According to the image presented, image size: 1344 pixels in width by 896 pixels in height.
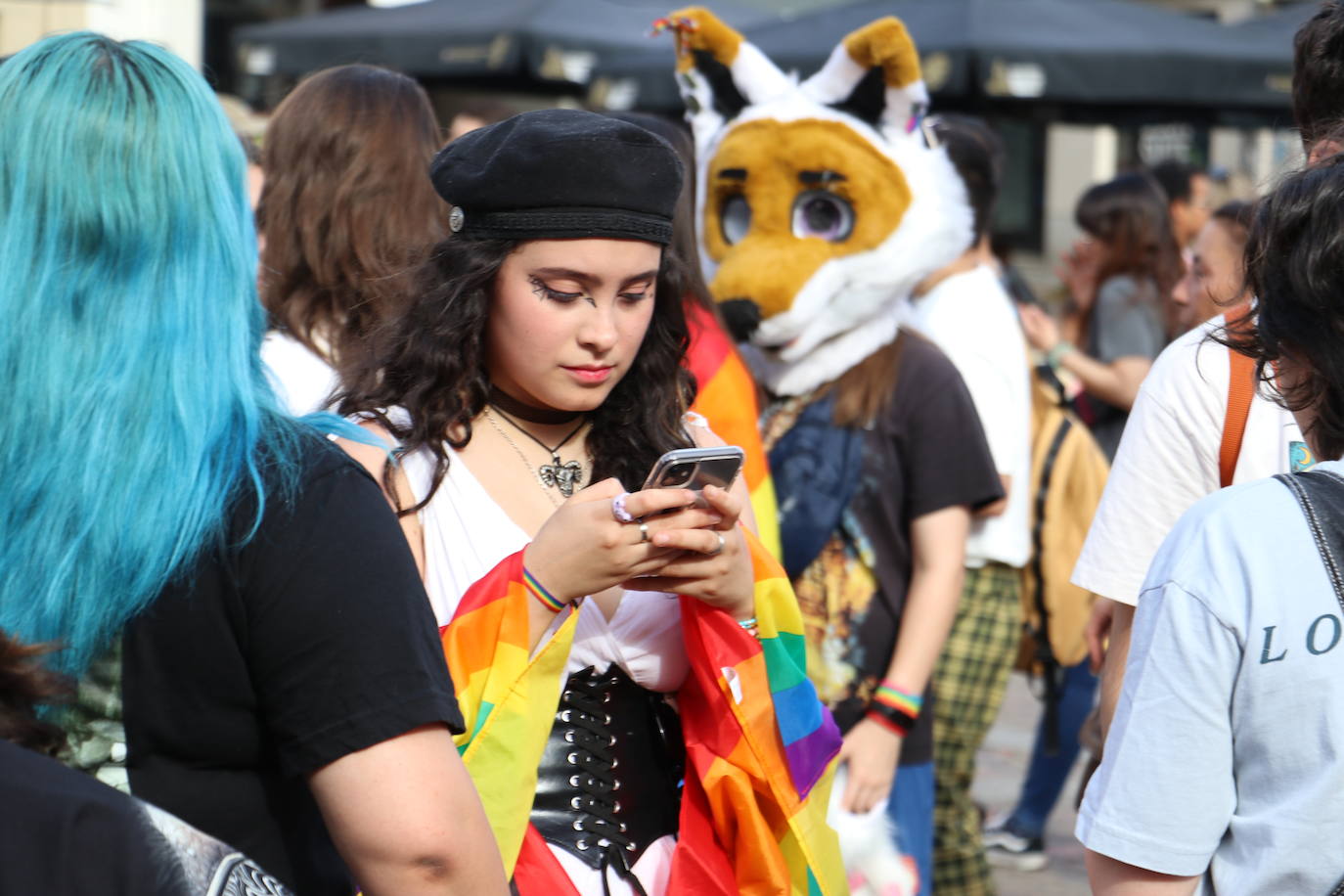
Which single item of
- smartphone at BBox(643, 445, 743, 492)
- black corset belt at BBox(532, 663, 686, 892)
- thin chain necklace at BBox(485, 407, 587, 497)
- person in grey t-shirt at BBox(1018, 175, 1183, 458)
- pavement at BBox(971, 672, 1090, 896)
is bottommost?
pavement at BBox(971, 672, 1090, 896)

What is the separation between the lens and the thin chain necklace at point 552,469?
224 cm

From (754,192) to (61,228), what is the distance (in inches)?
86.1

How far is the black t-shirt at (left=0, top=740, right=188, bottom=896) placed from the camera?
0.95 m

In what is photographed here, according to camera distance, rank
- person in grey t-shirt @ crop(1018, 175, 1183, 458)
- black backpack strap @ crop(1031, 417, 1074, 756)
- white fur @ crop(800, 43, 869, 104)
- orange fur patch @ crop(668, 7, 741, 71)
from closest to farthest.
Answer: white fur @ crop(800, 43, 869, 104), orange fur patch @ crop(668, 7, 741, 71), black backpack strap @ crop(1031, 417, 1074, 756), person in grey t-shirt @ crop(1018, 175, 1183, 458)

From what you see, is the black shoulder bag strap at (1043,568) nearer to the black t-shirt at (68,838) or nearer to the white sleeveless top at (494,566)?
the white sleeveless top at (494,566)

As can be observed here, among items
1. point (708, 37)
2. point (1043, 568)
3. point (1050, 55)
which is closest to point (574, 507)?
point (708, 37)

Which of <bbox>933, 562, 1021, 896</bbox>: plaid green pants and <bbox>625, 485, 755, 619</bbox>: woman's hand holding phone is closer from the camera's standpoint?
<bbox>625, 485, 755, 619</bbox>: woman's hand holding phone

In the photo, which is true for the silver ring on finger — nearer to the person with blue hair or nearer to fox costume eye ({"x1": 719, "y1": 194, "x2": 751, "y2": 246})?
the person with blue hair

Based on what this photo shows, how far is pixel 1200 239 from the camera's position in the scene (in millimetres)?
3922

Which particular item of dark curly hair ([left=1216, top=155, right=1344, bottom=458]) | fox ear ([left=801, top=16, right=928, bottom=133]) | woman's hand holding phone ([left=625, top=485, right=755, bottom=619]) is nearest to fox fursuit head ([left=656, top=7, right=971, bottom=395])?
fox ear ([left=801, top=16, right=928, bottom=133])

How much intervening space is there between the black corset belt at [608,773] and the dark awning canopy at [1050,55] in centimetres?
736

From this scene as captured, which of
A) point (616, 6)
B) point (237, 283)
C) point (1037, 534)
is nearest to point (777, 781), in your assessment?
point (237, 283)

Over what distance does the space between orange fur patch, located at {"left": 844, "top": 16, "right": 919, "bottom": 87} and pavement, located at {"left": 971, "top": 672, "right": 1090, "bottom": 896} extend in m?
2.90

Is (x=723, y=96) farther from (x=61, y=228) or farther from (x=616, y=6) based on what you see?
(x=616, y=6)
